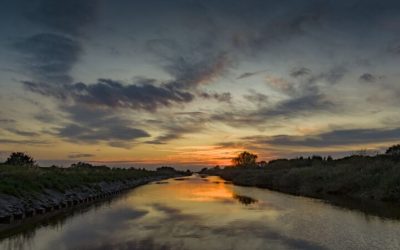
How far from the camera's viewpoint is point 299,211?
2794cm

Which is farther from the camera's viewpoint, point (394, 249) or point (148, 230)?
point (148, 230)

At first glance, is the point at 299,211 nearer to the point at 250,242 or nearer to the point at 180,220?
the point at 180,220

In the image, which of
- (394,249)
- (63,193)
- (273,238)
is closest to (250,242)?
(273,238)

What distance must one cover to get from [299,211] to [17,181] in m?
19.4

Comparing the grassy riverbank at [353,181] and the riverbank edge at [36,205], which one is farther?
the grassy riverbank at [353,181]

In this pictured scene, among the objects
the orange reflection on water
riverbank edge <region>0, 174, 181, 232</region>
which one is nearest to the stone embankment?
riverbank edge <region>0, 174, 181, 232</region>

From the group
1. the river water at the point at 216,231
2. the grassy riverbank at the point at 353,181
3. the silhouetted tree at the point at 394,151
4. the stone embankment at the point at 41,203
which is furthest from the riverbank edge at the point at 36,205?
the silhouetted tree at the point at 394,151

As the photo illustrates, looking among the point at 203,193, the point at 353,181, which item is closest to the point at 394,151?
the point at 353,181

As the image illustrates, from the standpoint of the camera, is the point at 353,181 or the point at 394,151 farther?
the point at 394,151

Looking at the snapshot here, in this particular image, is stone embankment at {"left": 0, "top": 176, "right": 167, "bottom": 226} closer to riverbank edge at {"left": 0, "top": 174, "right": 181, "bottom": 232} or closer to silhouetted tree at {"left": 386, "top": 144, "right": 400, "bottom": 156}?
riverbank edge at {"left": 0, "top": 174, "right": 181, "bottom": 232}

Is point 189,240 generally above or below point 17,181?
below

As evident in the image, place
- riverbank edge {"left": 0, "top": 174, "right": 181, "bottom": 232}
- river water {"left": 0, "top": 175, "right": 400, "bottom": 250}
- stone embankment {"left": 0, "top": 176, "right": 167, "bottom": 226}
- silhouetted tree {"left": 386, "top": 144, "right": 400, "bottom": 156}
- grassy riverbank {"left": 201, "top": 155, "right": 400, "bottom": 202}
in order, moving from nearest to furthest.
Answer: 1. river water {"left": 0, "top": 175, "right": 400, "bottom": 250}
2. riverbank edge {"left": 0, "top": 174, "right": 181, "bottom": 232}
3. stone embankment {"left": 0, "top": 176, "right": 167, "bottom": 226}
4. grassy riverbank {"left": 201, "top": 155, "right": 400, "bottom": 202}
5. silhouetted tree {"left": 386, "top": 144, "right": 400, "bottom": 156}

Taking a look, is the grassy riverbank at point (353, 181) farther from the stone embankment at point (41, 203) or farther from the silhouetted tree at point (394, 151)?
the stone embankment at point (41, 203)

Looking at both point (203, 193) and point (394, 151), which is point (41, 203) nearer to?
point (203, 193)
